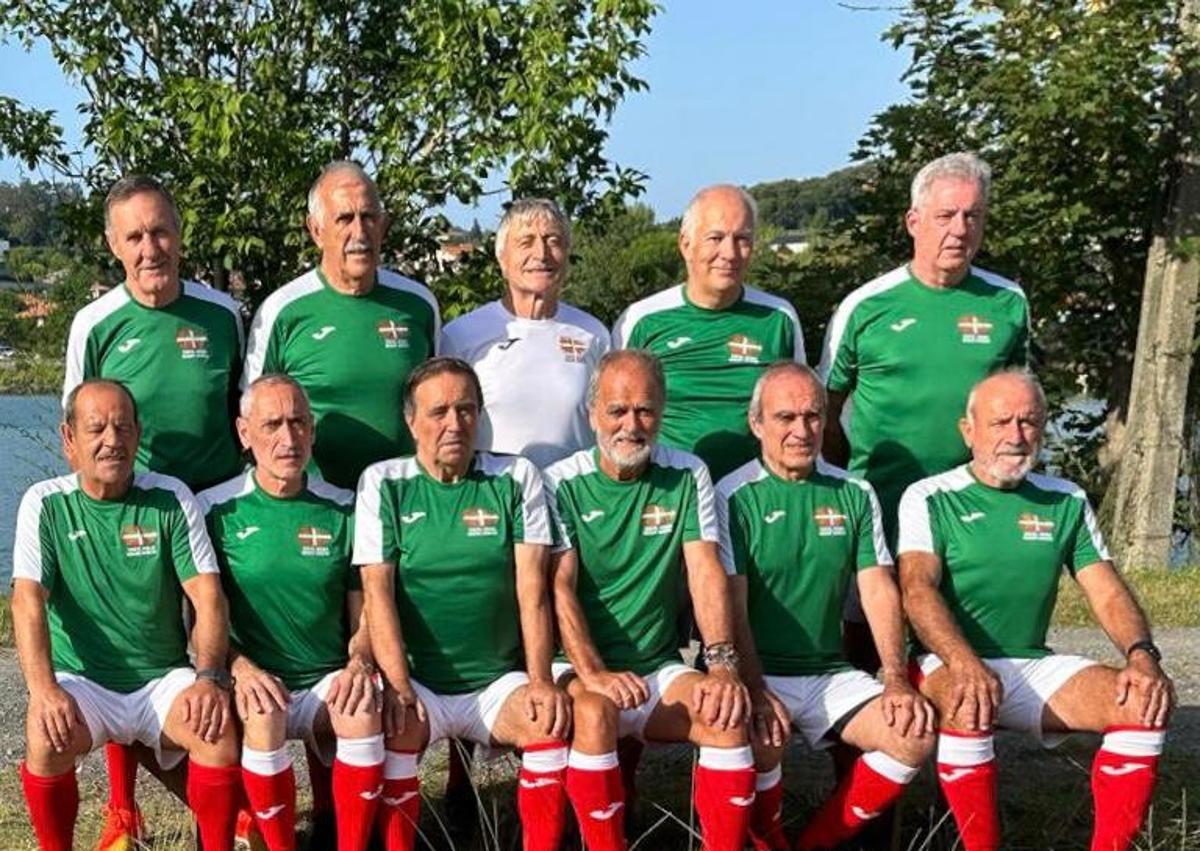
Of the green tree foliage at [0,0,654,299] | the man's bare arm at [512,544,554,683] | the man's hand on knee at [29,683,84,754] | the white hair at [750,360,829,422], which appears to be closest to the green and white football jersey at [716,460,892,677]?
the white hair at [750,360,829,422]

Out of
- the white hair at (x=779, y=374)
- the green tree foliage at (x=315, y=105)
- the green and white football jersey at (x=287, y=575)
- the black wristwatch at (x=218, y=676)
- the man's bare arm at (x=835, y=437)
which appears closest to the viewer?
the black wristwatch at (x=218, y=676)

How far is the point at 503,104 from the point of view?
9.36 meters

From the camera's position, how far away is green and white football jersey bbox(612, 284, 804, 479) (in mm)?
5375

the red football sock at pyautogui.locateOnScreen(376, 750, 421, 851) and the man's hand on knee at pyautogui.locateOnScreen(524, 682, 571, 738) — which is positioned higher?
the man's hand on knee at pyautogui.locateOnScreen(524, 682, 571, 738)

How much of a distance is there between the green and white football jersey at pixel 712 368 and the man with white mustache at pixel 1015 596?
0.65 metres

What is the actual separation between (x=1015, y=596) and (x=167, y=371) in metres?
2.80

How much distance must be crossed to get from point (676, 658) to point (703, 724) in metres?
0.43

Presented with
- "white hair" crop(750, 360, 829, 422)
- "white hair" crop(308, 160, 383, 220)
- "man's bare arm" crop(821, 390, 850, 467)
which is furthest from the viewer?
"man's bare arm" crop(821, 390, 850, 467)

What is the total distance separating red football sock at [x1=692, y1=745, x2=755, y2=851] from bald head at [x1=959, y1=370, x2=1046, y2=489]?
1.20m

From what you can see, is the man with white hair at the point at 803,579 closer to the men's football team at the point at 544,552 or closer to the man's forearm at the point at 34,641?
the men's football team at the point at 544,552

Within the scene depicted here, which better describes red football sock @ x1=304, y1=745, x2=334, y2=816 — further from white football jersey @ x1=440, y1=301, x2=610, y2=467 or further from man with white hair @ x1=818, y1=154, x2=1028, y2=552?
man with white hair @ x1=818, y1=154, x2=1028, y2=552

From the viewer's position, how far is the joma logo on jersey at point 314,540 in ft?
15.8

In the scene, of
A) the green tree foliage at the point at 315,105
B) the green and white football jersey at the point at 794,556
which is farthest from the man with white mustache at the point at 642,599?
the green tree foliage at the point at 315,105

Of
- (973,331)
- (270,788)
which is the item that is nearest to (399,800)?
(270,788)
